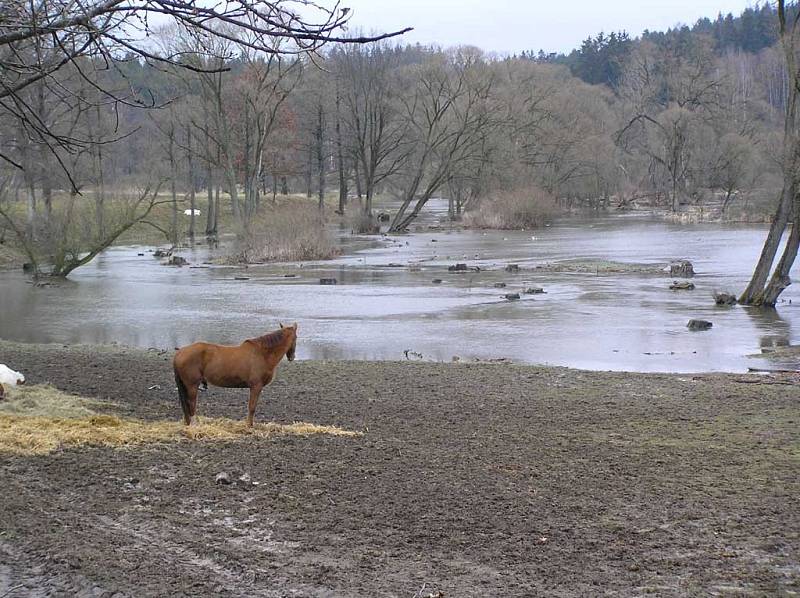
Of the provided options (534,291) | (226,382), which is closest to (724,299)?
(534,291)

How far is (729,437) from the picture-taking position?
8555 millimetres

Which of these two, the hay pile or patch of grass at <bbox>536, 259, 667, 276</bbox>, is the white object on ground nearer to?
the hay pile

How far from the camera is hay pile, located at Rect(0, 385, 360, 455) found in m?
7.14

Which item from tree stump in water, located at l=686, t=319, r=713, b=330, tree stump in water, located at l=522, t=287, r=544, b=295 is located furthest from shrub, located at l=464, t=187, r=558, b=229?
tree stump in water, located at l=686, t=319, r=713, b=330

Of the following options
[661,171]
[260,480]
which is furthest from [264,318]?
[661,171]

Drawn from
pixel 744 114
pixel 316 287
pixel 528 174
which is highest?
pixel 744 114

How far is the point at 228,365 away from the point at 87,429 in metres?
1.23

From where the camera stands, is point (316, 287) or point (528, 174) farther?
point (528, 174)

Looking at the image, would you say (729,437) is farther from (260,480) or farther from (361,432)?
(260,480)

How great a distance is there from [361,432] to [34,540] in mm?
3671

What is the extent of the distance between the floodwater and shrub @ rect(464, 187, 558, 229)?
70.2 feet

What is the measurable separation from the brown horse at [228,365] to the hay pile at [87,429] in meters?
0.25

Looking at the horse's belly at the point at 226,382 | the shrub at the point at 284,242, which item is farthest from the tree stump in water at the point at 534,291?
the horse's belly at the point at 226,382

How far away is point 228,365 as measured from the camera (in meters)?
7.78
